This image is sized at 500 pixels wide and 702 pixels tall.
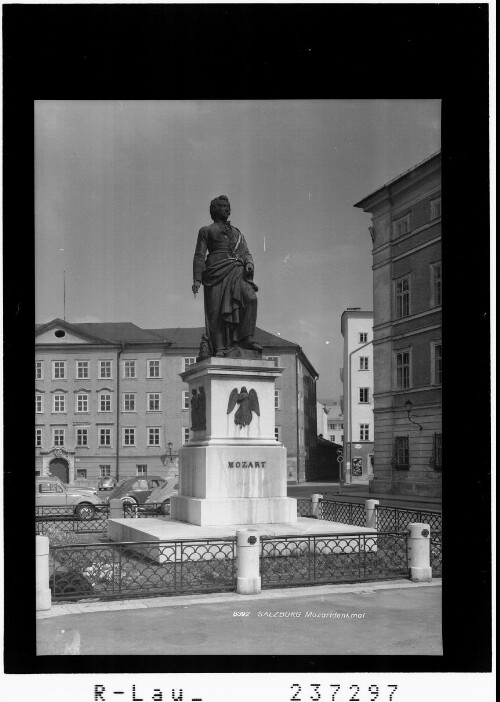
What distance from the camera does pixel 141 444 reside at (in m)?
49.3

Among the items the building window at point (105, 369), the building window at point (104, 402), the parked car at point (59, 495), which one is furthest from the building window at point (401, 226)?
the building window at point (104, 402)

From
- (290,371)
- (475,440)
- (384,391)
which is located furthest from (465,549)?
(290,371)

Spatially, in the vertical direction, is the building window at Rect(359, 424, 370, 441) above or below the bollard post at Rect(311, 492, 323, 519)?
below

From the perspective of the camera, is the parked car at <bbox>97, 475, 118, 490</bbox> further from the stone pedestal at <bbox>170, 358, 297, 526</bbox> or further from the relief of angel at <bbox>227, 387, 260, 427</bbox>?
the relief of angel at <bbox>227, 387, 260, 427</bbox>

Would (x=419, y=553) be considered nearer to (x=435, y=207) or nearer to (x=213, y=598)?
(x=213, y=598)

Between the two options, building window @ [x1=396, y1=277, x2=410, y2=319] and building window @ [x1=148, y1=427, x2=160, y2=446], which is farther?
building window @ [x1=148, y1=427, x2=160, y2=446]

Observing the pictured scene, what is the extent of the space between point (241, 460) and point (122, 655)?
274 inches

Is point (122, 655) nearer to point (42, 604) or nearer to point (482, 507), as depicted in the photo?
point (42, 604)

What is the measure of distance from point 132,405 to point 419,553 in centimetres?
3794

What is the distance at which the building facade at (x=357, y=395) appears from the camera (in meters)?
53.1

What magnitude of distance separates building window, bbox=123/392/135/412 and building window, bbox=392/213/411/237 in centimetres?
2117

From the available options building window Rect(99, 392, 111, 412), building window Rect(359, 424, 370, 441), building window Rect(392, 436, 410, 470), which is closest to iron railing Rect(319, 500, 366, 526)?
building window Rect(392, 436, 410, 470)

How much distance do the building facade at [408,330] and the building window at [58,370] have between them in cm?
1661

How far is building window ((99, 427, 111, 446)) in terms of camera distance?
48750 mm
